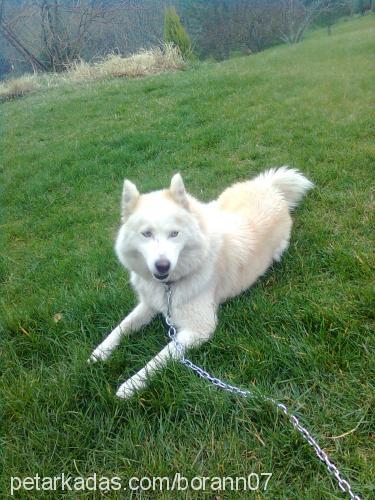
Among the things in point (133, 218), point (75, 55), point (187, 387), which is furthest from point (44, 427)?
point (75, 55)

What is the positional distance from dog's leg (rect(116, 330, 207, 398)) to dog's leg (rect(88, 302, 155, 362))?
0.81 ft

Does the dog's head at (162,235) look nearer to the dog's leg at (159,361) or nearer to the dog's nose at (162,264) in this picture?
the dog's nose at (162,264)

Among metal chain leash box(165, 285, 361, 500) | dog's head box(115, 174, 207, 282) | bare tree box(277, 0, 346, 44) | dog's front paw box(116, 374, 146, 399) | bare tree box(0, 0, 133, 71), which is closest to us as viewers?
metal chain leash box(165, 285, 361, 500)

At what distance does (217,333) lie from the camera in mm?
2104

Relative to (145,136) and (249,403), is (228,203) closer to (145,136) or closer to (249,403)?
(249,403)

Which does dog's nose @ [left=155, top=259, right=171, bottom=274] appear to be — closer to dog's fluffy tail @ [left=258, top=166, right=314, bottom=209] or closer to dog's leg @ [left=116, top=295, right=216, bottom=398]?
dog's leg @ [left=116, top=295, right=216, bottom=398]

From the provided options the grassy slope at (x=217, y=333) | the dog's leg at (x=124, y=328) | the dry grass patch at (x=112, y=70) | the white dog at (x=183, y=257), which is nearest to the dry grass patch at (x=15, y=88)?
the dry grass patch at (x=112, y=70)

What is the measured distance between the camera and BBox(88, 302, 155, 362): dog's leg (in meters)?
2.07

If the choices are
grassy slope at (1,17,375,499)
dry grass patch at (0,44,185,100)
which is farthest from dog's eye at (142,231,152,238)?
dry grass patch at (0,44,185,100)

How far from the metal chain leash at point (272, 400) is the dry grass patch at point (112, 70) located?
31.8ft

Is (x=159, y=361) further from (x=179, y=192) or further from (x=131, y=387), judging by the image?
(x=179, y=192)

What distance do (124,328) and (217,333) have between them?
0.52m

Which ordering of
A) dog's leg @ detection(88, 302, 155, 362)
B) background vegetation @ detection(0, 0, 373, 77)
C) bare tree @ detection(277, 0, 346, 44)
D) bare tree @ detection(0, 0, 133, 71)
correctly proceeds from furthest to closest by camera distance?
bare tree @ detection(277, 0, 346, 44) < bare tree @ detection(0, 0, 133, 71) < background vegetation @ detection(0, 0, 373, 77) < dog's leg @ detection(88, 302, 155, 362)

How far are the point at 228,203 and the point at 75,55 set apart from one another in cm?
1305
